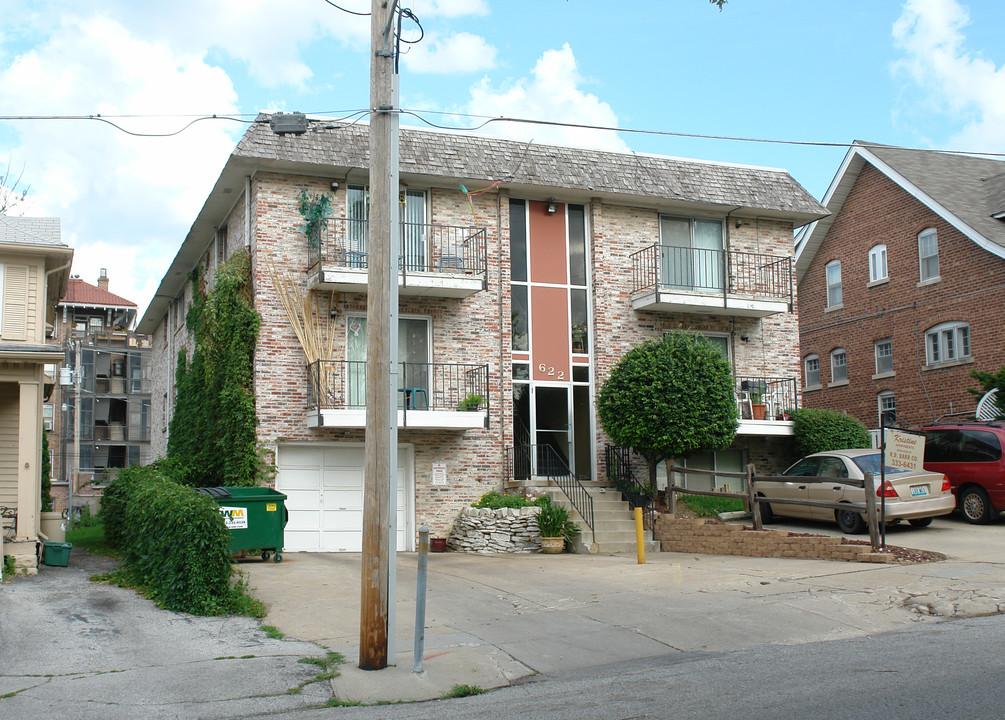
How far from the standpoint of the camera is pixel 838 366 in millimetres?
28281

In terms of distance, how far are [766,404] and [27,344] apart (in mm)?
14855

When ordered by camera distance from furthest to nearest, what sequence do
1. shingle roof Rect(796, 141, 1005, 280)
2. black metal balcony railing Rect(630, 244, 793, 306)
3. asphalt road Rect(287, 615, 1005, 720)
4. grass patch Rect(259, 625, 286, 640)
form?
shingle roof Rect(796, 141, 1005, 280) → black metal balcony railing Rect(630, 244, 793, 306) → grass patch Rect(259, 625, 286, 640) → asphalt road Rect(287, 615, 1005, 720)

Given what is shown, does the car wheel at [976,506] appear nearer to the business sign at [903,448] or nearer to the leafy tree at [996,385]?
the leafy tree at [996,385]

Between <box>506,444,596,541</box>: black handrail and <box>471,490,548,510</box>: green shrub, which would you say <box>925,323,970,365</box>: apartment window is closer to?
<box>506,444,596,541</box>: black handrail

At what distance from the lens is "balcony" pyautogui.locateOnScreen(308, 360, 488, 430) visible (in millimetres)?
17406

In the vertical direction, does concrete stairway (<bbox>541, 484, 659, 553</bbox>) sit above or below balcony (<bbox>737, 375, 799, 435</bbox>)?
below

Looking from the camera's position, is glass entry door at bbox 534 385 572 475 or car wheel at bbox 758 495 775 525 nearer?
car wheel at bbox 758 495 775 525

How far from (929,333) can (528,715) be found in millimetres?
21845

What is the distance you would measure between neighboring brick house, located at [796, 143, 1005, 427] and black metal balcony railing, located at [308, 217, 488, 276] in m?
12.3

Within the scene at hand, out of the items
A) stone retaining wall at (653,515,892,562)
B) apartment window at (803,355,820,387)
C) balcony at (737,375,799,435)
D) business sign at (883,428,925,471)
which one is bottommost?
stone retaining wall at (653,515,892,562)

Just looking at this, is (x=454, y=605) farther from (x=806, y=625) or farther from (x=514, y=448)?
(x=514, y=448)

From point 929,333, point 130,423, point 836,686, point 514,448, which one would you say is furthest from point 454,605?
point 130,423

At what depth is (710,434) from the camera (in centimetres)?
1817

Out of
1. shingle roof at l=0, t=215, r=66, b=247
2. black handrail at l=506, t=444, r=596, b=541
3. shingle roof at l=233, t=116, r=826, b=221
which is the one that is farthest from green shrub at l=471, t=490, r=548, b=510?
shingle roof at l=0, t=215, r=66, b=247
